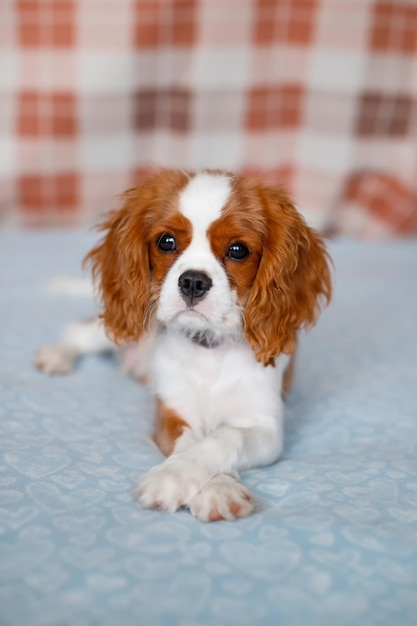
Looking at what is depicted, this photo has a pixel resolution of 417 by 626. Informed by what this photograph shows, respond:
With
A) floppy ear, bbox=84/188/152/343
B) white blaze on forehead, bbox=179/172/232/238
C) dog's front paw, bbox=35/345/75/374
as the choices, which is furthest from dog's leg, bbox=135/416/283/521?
dog's front paw, bbox=35/345/75/374

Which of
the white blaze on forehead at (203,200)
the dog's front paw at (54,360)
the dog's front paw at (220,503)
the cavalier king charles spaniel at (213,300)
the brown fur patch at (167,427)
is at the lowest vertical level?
the dog's front paw at (54,360)

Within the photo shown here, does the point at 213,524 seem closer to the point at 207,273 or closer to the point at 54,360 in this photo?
the point at 207,273

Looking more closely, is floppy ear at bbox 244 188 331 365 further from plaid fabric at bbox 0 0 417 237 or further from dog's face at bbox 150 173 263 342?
plaid fabric at bbox 0 0 417 237

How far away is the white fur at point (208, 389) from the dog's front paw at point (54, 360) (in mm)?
319

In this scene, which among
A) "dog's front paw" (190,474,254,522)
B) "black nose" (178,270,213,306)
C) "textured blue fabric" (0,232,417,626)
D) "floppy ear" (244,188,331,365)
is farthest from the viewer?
"floppy ear" (244,188,331,365)

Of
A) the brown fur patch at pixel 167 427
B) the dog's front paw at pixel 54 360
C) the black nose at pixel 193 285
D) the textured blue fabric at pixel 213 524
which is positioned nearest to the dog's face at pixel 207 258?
the black nose at pixel 193 285

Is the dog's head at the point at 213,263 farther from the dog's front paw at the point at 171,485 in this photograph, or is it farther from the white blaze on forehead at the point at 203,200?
the dog's front paw at the point at 171,485

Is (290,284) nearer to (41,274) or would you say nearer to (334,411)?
(334,411)

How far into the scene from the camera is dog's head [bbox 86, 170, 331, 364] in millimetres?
1817

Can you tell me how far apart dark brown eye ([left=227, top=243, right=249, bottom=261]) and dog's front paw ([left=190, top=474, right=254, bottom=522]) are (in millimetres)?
543

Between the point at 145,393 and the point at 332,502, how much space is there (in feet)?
2.74

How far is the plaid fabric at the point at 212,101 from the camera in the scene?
3.94 metres

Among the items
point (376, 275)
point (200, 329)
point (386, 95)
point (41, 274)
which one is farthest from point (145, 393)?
point (386, 95)

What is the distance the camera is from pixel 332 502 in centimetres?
163
